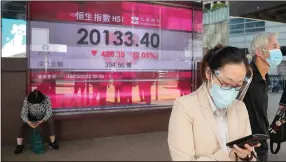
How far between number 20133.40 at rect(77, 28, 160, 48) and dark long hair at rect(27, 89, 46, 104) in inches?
43.0

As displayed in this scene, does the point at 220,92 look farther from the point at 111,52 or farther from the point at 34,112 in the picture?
the point at 111,52

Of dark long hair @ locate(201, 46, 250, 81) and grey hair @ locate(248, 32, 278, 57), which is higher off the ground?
grey hair @ locate(248, 32, 278, 57)

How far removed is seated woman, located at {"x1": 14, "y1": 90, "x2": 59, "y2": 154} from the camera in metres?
4.49

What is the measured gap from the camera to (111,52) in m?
5.43

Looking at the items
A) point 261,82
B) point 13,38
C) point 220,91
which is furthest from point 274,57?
point 13,38

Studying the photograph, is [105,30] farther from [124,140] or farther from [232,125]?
[232,125]

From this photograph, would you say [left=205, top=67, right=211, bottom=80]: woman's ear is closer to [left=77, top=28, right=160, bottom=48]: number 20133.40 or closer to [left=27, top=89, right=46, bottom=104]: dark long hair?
[left=27, top=89, right=46, bottom=104]: dark long hair

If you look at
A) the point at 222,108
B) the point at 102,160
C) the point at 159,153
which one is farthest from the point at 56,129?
the point at 222,108

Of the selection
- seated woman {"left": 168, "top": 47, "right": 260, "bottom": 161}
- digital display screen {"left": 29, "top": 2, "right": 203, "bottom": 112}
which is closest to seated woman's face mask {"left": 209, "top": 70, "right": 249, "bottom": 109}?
seated woman {"left": 168, "top": 47, "right": 260, "bottom": 161}

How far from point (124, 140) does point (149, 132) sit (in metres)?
0.74

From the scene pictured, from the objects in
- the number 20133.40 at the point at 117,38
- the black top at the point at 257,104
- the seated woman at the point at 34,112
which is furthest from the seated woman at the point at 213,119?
the number 20133.40 at the point at 117,38

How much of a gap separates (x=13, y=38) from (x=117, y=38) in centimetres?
168

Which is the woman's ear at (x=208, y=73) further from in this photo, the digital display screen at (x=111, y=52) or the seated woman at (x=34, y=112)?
the digital display screen at (x=111, y=52)

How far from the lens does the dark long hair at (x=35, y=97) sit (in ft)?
14.9
